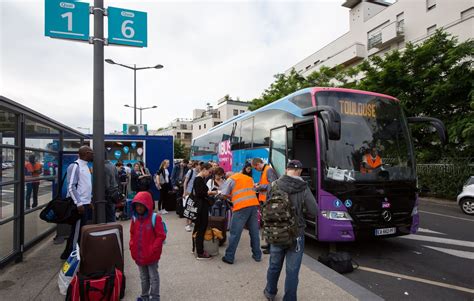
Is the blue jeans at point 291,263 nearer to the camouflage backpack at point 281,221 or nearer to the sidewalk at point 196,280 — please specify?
the camouflage backpack at point 281,221

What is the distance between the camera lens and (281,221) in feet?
11.2

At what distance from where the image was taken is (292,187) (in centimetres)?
350

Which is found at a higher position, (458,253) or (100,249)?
(100,249)

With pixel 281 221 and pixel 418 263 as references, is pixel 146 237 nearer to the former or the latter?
pixel 281 221

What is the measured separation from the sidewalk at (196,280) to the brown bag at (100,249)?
57cm

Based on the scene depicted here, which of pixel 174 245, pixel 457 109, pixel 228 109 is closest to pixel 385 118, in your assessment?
pixel 174 245

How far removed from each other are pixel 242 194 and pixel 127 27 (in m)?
3.45

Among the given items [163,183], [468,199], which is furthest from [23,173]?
[468,199]

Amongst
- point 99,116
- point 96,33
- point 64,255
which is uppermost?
point 96,33

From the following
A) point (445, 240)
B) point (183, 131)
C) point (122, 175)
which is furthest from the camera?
point (183, 131)

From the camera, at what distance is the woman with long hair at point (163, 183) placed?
32.1 feet

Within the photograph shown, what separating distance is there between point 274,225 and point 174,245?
11.0 ft

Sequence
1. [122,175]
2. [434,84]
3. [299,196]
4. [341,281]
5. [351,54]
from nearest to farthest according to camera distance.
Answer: [299,196] < [341,281] < [122,175] < [434,84] < [351,54]

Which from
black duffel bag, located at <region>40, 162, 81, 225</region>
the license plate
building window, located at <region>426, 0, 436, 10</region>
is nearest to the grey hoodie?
the license plate
